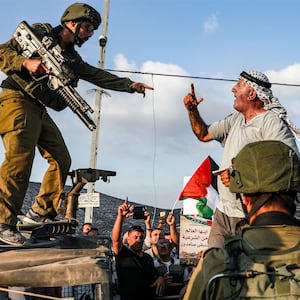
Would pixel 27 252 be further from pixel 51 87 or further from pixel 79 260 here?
pixel 51 87

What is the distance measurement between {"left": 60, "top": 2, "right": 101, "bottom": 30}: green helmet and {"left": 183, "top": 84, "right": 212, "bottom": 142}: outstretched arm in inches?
43.7

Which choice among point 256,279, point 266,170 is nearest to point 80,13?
point 266,170

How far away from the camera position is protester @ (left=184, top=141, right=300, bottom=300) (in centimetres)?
204

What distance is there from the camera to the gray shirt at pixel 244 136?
4395 mm

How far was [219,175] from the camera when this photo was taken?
4148 mm

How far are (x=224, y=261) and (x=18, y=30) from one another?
11.1 feet

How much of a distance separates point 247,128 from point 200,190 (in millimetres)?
5209

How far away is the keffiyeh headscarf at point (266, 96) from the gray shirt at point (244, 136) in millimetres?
53

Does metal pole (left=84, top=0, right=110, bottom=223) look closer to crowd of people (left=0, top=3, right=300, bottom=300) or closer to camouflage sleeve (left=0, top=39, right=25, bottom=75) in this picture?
crowd of people (left=0, top=3, right=300, bottom=300)

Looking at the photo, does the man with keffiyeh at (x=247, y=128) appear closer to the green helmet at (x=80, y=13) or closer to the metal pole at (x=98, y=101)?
the green helmet at (x=80, y=13)

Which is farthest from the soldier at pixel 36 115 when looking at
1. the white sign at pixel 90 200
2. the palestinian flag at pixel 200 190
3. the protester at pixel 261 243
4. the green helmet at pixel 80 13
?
the white sign at pixel 90 200

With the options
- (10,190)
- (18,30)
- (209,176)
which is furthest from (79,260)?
(209,176)

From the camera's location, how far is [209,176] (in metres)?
10.0

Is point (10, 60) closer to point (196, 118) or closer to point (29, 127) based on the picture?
point (29, 127)
